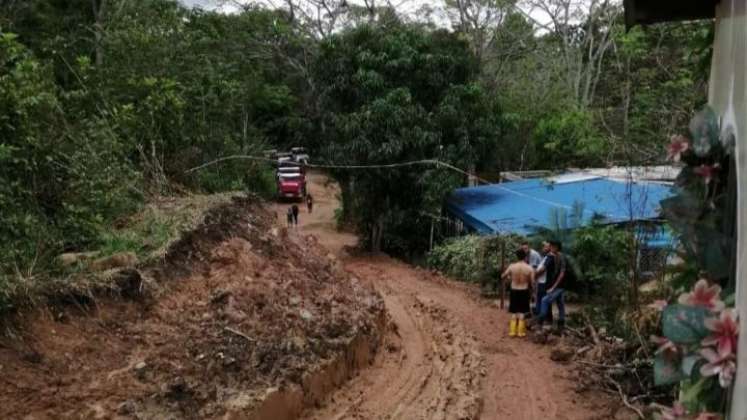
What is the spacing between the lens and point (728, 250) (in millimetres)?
2814

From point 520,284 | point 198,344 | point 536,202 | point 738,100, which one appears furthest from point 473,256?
point 738,100

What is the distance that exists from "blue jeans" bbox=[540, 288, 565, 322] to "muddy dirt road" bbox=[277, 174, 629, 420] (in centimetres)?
60

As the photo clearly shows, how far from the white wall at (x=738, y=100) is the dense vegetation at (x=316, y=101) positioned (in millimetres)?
501

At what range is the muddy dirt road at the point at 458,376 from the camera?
360 inches

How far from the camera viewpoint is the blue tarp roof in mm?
16828

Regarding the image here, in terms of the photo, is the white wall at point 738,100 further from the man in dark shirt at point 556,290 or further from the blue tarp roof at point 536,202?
the blue tarp roof at point 536,202

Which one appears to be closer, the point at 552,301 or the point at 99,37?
the point at 552,301

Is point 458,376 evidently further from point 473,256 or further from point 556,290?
point 473,256

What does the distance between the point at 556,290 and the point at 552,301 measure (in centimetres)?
31

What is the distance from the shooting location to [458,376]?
33.9 feet

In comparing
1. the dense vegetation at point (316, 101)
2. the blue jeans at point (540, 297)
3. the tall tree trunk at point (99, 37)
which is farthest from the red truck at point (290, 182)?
the blue jeans at point (540, 297)

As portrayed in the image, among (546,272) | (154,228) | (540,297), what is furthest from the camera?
(540,297)

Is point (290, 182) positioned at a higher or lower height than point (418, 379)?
higher

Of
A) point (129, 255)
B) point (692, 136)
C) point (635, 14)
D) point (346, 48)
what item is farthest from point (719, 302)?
point (346, 48)
